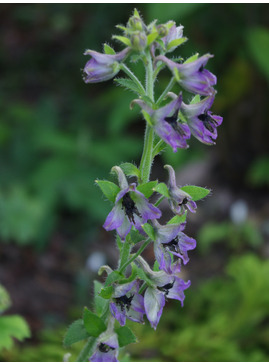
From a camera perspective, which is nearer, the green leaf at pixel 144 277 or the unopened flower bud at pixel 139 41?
the unopened flower bud at pixel 139 41

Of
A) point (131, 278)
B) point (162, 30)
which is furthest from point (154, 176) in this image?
point (162, 30)

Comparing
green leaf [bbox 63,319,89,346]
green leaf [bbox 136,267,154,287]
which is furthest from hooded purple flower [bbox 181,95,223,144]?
green leaf [bbox 63,319,89,346]

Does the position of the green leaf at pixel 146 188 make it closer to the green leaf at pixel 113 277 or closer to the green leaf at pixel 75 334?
the green leaf at pixel 113 277

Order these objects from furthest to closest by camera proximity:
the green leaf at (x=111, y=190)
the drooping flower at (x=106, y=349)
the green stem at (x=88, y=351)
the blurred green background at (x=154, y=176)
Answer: the blurred green background at (x=154, y=176) → the green stem at (x=88, y=351) → the drooping flower at (x=106, y=349) → the green leaf at (x=111, y=190)

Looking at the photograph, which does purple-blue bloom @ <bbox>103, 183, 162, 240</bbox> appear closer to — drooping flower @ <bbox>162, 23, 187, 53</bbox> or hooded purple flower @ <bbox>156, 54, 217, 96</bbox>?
hooded purple flower @ <bbox>156, 54, 217, 96</bbox>

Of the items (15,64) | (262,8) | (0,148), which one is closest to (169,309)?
(0,148)

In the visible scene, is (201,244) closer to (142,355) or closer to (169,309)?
(169,309)

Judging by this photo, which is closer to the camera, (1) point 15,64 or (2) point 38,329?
(2) point 38,329

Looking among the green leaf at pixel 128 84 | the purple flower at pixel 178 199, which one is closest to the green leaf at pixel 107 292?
the purple flower at pixel 178 199
